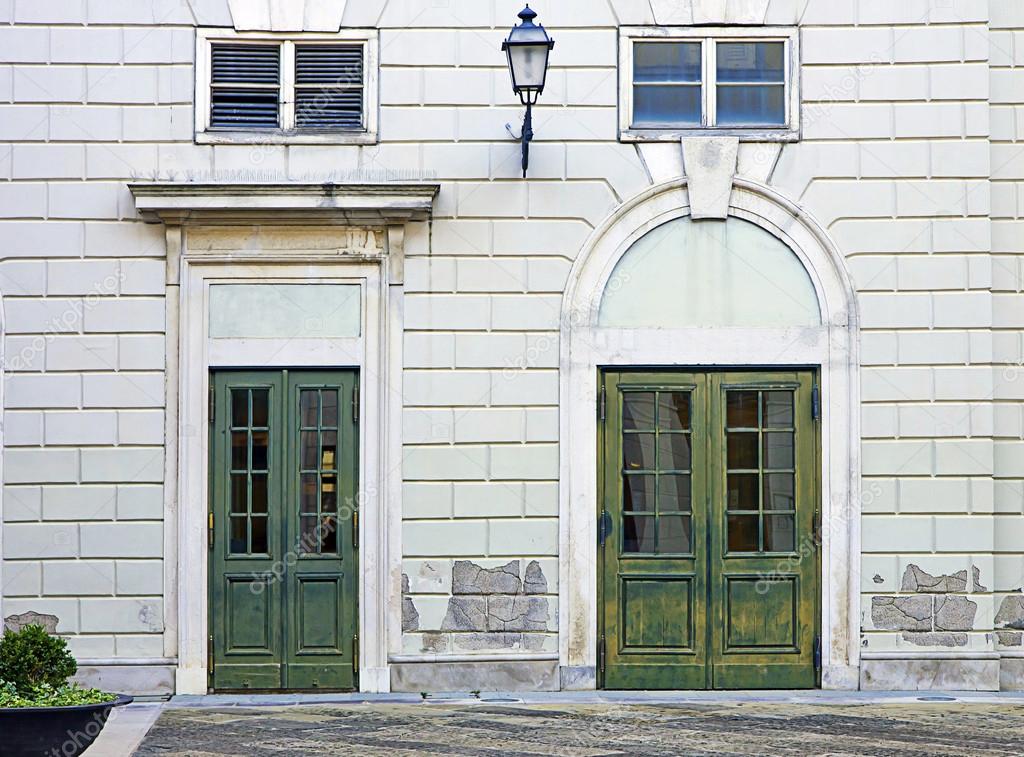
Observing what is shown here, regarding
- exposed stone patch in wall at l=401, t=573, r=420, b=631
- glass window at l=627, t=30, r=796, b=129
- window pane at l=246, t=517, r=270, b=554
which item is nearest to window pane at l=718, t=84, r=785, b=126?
glass window at l=627, t=30, r=796, b=129

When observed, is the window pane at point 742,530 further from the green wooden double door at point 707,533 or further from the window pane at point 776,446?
the window pane at point 776,446

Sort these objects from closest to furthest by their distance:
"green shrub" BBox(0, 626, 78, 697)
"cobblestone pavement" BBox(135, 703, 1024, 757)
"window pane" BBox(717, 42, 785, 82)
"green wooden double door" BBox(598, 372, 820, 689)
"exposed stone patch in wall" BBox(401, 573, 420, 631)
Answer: "green shrub" BBox(0, 626, 78, 697) < "cobblestone pavement" BBox(135, 703, 1024, 757) < "exposed stone patch in wall" BBox(401, 573, 420, 631) < "green wooden double door" BBox(598, 372, 820, 689) < "window pane" BBox(717, 42, 785, 82)

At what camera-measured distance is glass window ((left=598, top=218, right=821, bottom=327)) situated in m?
11.0

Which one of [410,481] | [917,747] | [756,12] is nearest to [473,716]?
[410,481]

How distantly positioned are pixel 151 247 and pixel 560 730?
182 inches

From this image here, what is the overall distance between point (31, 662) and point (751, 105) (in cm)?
656

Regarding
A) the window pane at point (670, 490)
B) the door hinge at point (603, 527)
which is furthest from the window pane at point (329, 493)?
the window pane at point (670, 490)

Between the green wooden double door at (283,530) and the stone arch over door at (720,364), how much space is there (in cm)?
162

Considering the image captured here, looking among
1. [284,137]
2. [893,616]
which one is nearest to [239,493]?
[284,137]

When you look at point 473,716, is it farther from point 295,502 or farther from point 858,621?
point 858,621

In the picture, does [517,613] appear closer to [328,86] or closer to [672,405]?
[672,405]

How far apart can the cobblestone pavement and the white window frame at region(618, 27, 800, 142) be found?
4.22 meters

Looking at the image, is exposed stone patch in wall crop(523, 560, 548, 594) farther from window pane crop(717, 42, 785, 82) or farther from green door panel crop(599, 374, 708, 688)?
window pane crop(717, 42, 785, 82)

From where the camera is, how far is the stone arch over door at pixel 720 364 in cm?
1092
